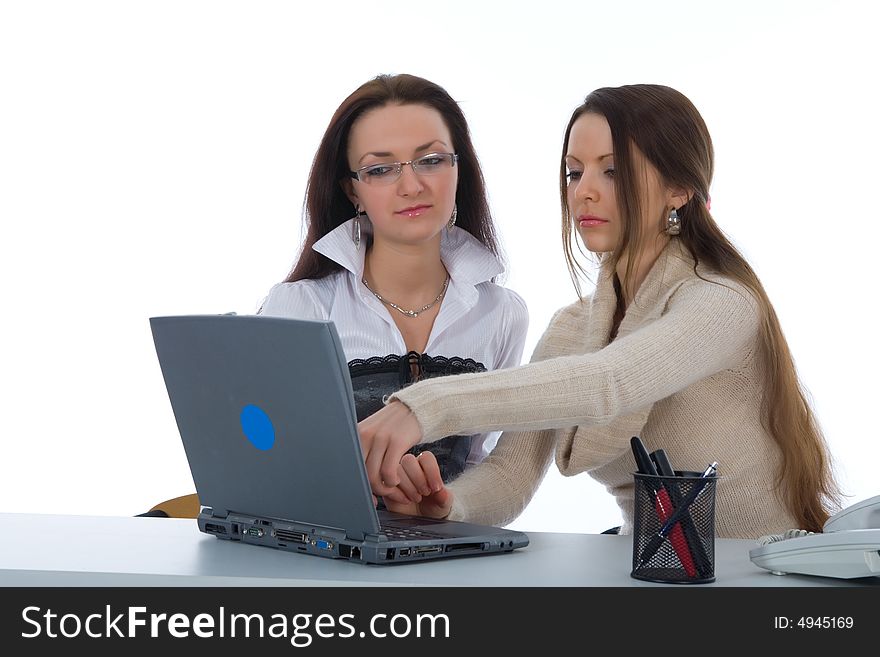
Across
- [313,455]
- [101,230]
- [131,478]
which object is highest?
[101,230]

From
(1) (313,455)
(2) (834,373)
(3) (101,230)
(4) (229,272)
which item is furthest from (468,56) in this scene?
(1) (313,455)

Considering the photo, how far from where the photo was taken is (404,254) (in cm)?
233

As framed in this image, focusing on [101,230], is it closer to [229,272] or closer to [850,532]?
[229,272]

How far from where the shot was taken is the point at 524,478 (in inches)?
69.9

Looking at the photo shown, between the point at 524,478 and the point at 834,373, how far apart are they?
257 centimetres

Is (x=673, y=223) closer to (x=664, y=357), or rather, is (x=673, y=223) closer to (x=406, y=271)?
(x=664, y=357)

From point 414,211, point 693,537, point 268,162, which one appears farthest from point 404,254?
point 268,162

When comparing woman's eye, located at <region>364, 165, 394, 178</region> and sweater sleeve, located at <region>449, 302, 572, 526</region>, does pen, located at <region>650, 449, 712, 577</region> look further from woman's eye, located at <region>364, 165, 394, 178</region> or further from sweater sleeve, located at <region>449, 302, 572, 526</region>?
woman's eye, located at <region>364, 165, 394, 178</region>

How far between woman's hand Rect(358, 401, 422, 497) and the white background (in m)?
2.64

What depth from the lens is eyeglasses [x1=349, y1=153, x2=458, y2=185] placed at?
2.22 metres

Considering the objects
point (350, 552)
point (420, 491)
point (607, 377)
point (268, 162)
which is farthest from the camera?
point (268, 162)

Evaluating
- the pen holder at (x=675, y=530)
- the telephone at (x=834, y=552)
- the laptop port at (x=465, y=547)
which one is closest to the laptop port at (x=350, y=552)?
the laptop port at (x=465, y=547)

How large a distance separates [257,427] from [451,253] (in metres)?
1.28
